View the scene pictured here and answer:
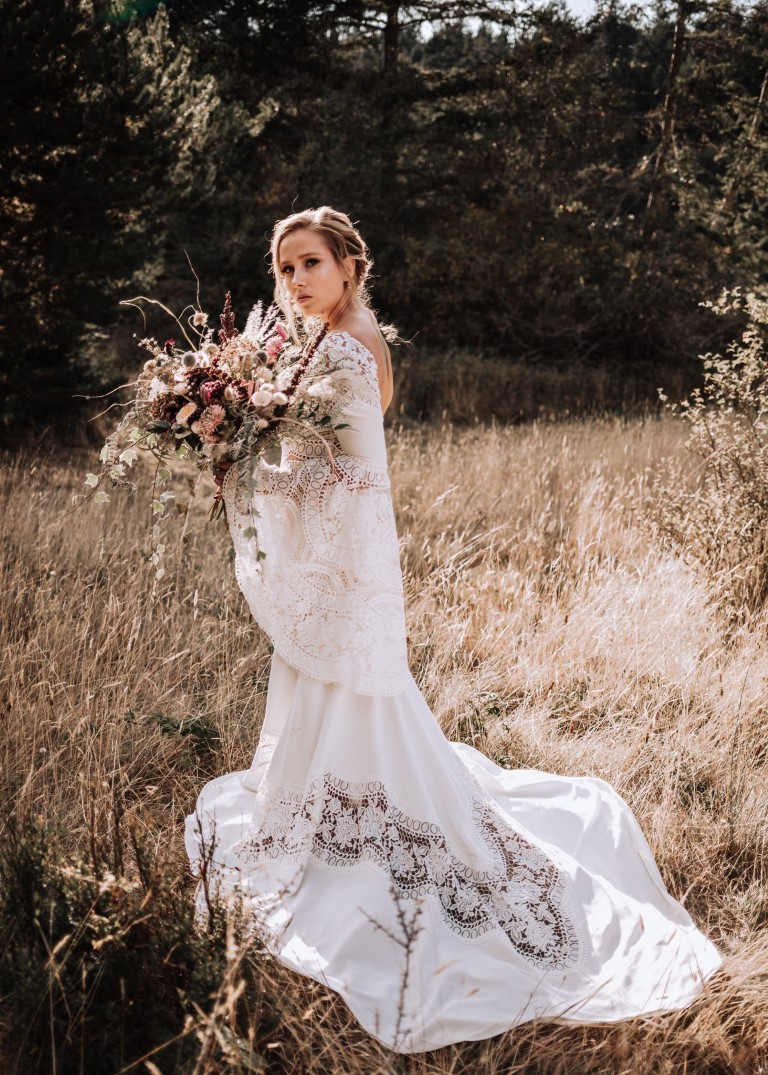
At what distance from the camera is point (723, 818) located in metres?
3.05

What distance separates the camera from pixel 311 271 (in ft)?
8.80

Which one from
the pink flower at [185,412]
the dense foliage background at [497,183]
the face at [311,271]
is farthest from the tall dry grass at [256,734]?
the dense foliage background at [497,183]

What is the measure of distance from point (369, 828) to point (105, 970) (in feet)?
2.90

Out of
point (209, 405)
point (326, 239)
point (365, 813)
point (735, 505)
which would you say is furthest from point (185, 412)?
point (735, 505)

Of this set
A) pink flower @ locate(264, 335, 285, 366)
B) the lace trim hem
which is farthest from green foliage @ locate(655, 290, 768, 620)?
pink flower @ locate(264, 335, 285, 366)

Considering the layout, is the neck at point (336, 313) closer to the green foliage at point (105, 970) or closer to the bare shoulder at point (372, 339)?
the bare shoulder at point (372, 339)

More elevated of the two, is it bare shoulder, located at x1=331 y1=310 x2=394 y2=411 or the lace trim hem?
bare shoulder, located at x1=331 y1=310 x2=394 y2=411

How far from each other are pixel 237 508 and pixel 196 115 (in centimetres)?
879

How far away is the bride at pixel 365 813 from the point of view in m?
2.30

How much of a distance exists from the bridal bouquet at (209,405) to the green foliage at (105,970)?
0.95 metres

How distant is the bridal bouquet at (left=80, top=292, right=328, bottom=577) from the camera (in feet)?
7.28

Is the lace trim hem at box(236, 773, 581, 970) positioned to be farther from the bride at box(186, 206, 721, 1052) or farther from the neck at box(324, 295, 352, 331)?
the neck at box(324, 295, 352, 331)

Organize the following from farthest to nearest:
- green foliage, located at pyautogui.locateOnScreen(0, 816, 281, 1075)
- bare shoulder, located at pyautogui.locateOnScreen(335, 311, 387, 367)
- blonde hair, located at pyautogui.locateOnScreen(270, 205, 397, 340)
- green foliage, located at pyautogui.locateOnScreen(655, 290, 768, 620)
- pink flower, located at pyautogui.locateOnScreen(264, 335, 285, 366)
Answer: green foliage, located at pyautogui.locateOnScreen(655, 290, 768, 620)
blonde hair, located at pyautogui.locateOnScreen(270, 205, 397, 340)
bare shoulder, located at pyautogui.locateOnScreen(335, 311, 387, 367)
pink flower, located at pyautogui.locateOnScreen(264, 335, 285, 366)
green foliage, located at pyautogui.locateOnScreen(0, 816, 281, 1075)

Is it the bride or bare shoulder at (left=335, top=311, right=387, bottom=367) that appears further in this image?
bare shoulder at (left=335, top=311, right=387, bottom=367)
